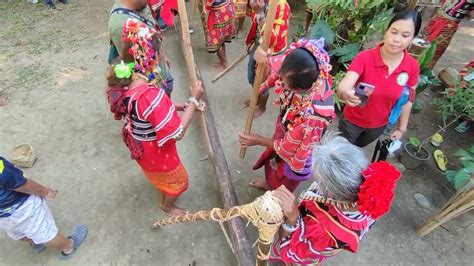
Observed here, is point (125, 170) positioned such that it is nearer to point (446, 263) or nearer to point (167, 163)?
point (167, 163)

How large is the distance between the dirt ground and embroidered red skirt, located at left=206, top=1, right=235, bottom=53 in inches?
21.1

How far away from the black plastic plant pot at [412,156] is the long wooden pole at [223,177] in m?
2.00

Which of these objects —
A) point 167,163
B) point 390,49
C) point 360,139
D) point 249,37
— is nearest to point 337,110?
point 360,139

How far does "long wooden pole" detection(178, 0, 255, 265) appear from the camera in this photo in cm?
239

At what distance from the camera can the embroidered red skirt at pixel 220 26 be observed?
417 centimetres

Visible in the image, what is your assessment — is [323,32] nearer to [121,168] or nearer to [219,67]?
[219,67]

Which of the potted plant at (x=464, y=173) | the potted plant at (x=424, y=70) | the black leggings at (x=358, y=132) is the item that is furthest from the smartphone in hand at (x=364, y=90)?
the potted plant at (x=424, y=70)

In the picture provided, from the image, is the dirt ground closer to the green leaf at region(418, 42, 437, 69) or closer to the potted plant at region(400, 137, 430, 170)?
the potted plant at region(400, 137, 430, 170)

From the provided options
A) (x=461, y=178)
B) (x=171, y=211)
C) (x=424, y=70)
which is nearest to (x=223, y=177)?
(x=171, y=211)

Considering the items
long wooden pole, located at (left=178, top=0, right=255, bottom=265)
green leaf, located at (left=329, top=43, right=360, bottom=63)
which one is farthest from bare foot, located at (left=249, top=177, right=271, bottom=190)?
green leaf, located at (left=329, top=43, right=360, bottom=63)

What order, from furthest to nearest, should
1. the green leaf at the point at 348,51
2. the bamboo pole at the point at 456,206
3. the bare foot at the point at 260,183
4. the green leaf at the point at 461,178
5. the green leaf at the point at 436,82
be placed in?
1. the green leaf at the point at 436,82
2. the green leaf at the point at 348,51
3. the bare foot at the point at 260,183
4. the green leaf at the point at 461,178
5. the bamboo pole at the point at 456,206

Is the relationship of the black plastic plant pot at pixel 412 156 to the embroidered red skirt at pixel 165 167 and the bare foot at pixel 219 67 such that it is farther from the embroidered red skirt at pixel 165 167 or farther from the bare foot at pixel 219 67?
the bare foot at pixel 219 67

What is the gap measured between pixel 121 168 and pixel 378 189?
2760 millimetres

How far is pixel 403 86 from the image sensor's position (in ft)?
8.23
